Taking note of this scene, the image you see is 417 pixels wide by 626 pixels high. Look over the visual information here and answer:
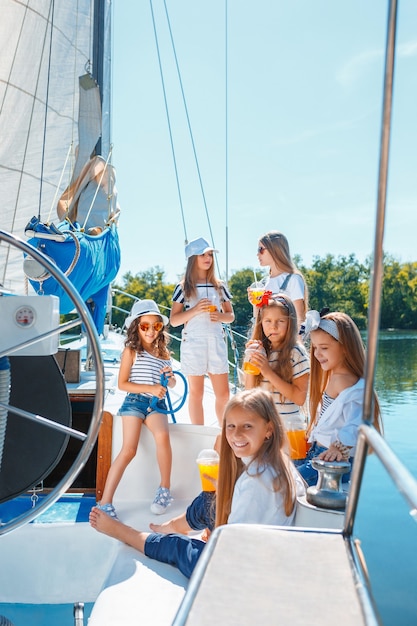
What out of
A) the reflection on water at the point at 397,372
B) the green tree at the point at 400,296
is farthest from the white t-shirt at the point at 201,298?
the green tree at the point at 400,296

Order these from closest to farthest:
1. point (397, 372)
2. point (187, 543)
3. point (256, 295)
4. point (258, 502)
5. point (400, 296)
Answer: point (258, 502) < point (187, 543) < point (256, 295) < point (397, 372) < point (400, 296)

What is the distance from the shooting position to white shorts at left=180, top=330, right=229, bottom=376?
3123mm

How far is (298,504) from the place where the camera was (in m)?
1.64

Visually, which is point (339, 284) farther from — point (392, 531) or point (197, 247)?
point (197, 247)

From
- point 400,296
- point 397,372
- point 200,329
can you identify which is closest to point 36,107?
point 200,329

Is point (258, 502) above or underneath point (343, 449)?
underneath

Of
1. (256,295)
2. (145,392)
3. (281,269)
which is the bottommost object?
(145,392)

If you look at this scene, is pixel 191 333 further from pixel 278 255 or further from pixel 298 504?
pixel 298 504

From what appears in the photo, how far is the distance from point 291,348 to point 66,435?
1450mm

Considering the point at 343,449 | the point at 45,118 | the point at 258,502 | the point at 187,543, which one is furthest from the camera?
the point at 45,118

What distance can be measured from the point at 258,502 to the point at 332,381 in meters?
0.64

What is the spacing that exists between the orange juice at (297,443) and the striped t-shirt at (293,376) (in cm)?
15

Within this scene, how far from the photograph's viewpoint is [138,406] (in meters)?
2.88

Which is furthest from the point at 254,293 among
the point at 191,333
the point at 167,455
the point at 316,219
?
the point at 316,219
